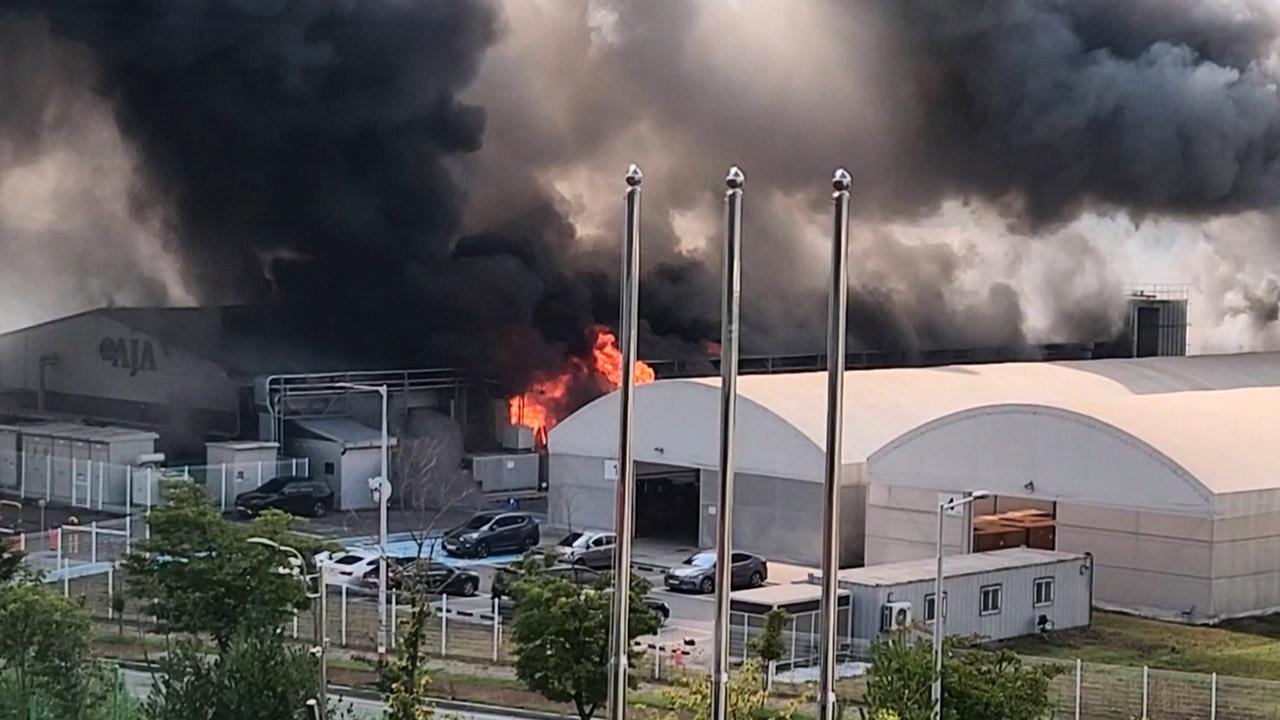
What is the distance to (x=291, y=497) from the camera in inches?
1324

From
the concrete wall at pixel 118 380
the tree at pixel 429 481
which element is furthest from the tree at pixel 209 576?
the concrete wall at pixel 118 380

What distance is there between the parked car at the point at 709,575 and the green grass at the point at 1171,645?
410 centimetres

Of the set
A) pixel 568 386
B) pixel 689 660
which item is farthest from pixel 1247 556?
pixel 568 386

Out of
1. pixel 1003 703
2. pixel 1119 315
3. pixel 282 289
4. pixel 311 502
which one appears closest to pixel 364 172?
pixel 282 289

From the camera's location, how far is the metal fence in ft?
73.7

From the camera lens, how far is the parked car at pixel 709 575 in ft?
94.8

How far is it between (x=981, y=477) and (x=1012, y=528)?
187 cm

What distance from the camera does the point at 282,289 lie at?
40.1 meters

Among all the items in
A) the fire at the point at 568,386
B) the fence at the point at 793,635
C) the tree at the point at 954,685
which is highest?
the fire at the point at 568,386

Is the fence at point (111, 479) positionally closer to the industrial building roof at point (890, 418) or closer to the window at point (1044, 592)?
the industrial building roof at point (890, 418)

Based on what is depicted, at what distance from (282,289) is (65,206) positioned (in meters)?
4.28

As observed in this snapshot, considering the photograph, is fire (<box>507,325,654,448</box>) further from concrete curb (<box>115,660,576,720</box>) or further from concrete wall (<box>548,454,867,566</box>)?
concrete curb (<box>115,660,576,720</box>)

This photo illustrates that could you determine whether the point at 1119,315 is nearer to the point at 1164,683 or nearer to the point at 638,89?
the point at 638,89

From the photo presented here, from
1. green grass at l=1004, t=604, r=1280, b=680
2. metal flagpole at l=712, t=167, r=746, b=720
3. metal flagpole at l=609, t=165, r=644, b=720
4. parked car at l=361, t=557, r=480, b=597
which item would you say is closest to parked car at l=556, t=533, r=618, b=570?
parked car at l=361, t=557, r=480, b=597
